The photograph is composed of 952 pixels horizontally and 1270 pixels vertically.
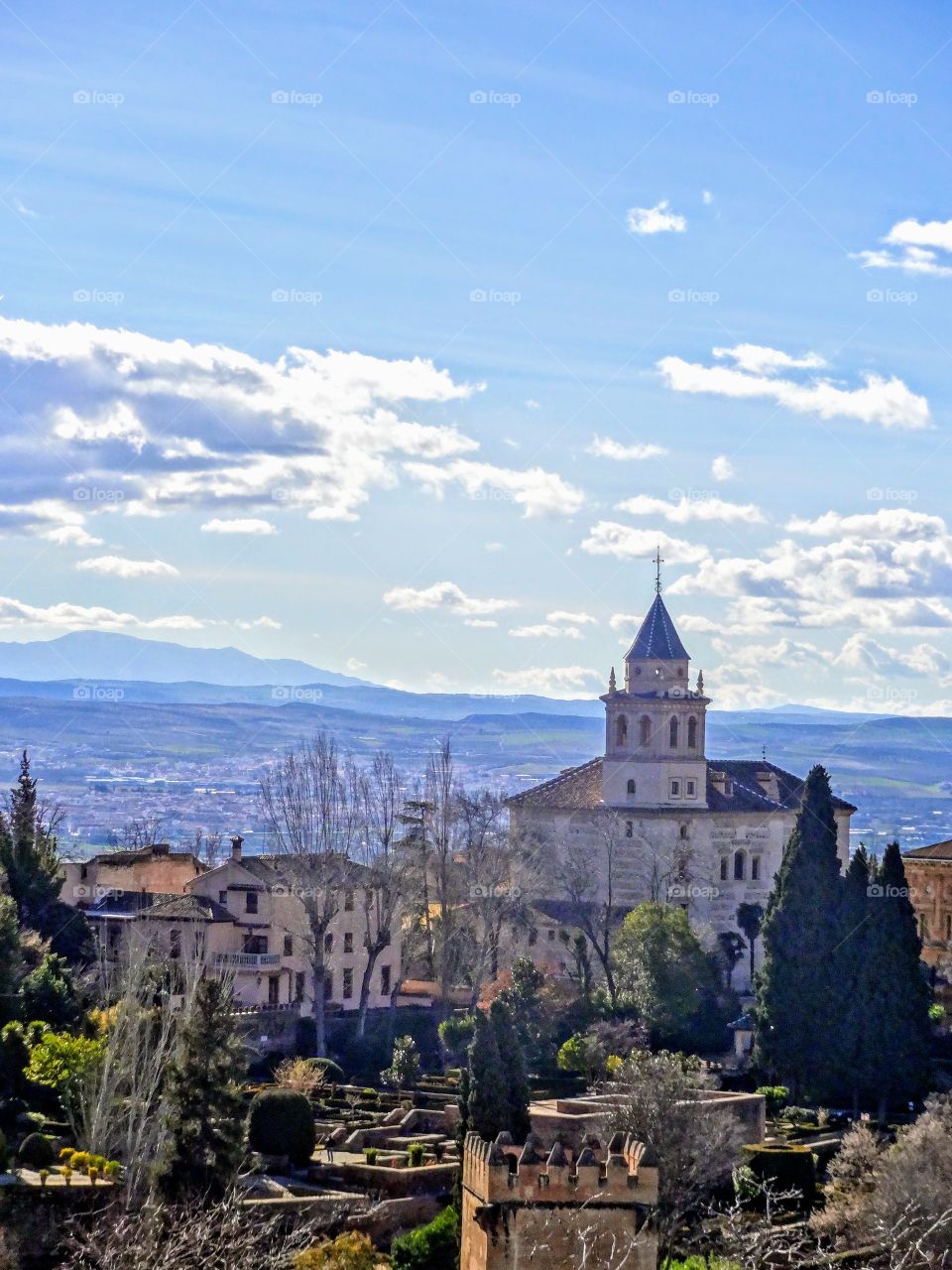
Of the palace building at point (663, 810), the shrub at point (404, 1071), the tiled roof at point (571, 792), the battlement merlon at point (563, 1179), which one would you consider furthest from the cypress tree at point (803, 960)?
the battlement merlon at point (563, 1179)

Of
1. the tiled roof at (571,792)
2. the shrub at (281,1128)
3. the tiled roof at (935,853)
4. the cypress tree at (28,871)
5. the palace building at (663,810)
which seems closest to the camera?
the shrub at (281,1128)

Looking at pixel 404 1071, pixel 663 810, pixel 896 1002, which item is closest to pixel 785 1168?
pixel 896 1002

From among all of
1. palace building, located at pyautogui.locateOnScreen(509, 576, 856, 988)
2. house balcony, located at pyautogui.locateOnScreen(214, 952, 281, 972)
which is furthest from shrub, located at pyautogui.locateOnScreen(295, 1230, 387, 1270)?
palace building, located at pyautogui.locateOnScreen(509, 576, 856, 988)

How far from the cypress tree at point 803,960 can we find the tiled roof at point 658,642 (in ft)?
74.4

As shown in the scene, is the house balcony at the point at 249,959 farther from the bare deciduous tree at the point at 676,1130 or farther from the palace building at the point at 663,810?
the palace building at the point at 663,810

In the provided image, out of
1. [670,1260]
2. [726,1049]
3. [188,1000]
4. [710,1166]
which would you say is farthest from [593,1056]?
[670,1260]

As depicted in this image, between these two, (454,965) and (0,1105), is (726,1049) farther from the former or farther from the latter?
(0,1105)

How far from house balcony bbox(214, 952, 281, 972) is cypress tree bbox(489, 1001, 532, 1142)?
1925 centimetres

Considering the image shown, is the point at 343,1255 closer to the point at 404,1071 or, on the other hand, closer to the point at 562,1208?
the point at 562,1208

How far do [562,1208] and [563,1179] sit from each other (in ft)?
1.57

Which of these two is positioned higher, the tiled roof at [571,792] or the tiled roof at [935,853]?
the tiled roof at [571,792]

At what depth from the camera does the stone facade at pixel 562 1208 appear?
3578cm

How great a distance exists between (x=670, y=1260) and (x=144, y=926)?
28886 mm

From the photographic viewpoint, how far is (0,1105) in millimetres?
50938
